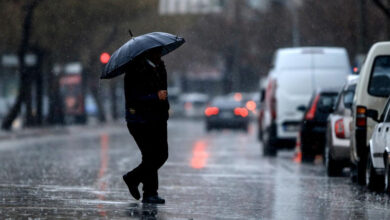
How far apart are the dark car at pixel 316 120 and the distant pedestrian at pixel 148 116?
11.0m

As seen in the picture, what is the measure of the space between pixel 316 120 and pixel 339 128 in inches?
186

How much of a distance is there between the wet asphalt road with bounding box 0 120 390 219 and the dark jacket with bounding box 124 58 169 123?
949 mm

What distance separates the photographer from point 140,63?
38.0 feet

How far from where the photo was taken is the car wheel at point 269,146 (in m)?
25.8

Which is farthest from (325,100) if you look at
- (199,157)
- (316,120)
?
(199,157)

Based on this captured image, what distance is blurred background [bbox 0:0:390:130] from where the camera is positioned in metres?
43.9

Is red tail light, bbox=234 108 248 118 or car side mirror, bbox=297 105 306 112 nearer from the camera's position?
car side mirror, bbox=297 105 306 112

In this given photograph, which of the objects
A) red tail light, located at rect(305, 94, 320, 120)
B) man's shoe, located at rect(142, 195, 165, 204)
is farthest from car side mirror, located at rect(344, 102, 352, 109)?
man's shoe, located at rect(142, 195, 165, 204)

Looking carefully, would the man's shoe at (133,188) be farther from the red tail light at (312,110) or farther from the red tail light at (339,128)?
the red tail light at (312,110)

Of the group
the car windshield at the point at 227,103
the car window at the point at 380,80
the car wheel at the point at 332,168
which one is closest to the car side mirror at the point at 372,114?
the car window at the point at 380,80

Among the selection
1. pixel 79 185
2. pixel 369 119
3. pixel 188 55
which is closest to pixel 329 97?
pixel 369 119

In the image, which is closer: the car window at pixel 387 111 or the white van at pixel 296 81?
the car window at pixel 387 111

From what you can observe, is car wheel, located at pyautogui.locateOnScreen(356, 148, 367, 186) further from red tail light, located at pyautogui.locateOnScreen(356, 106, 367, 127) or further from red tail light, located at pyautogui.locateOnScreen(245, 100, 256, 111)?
red tail light, located at pyautogui.locateOnScreen(245, 100, 256, 111)

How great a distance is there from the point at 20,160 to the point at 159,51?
10.9m
